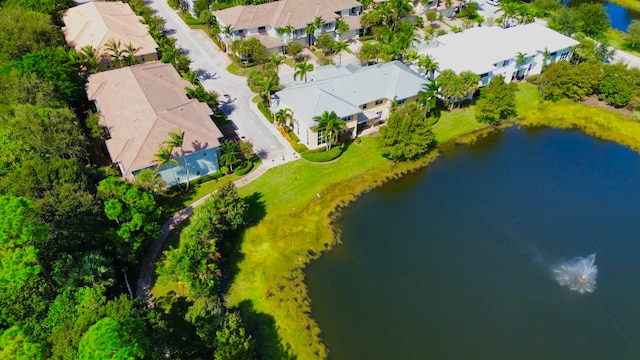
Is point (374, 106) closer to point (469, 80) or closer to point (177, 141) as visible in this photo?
point (469, 80)

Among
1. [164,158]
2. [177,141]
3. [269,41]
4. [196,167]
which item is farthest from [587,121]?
[164,158]

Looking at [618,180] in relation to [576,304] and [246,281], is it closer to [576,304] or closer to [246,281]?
[576,304]

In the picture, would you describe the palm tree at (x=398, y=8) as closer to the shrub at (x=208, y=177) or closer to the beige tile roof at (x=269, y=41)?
the beige tile roof at (x=269, y=41)

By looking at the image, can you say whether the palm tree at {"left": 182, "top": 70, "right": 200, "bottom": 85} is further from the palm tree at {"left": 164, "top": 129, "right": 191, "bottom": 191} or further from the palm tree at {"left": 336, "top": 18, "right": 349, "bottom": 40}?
the palm tree at {"left": 336, "top": 18, "right": 349, "bottom": 40}

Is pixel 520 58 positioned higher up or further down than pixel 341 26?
higher up

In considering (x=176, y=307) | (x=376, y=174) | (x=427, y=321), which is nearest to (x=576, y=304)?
(x=427, y=321)

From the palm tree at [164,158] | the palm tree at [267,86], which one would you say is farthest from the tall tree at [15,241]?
the palm tree at [267,86]
